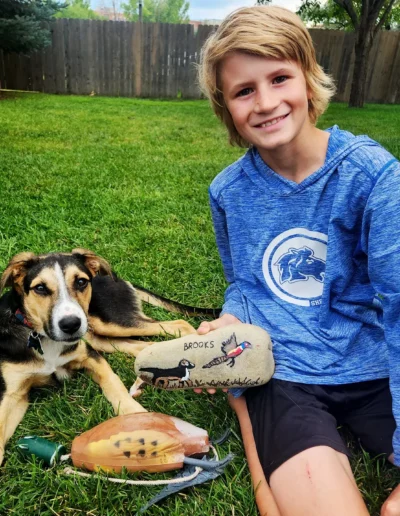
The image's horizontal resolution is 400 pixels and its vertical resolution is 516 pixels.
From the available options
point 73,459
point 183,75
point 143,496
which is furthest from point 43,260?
point 183,75

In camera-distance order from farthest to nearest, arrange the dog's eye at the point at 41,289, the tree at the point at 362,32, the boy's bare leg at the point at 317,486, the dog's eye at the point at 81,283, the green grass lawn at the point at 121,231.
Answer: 1. the tree at the point at 362,32
2. the dog's eye at the point at 81,283
3. the dog's eye at the point at 41,289
4. the green grass lawn at the point at 121,231
5. the boy's bare leg at the point at 317,486

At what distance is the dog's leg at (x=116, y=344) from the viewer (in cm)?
313

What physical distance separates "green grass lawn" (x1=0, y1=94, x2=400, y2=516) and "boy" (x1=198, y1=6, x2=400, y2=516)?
291mm

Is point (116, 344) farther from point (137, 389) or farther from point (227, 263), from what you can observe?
point (227, 263)

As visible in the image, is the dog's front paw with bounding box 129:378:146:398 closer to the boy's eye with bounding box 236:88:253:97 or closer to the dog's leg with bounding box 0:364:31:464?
the dog's leg with bounding box 0:364:31:464

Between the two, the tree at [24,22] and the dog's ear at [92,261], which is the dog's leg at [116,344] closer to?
the dog's ear at [92,261]

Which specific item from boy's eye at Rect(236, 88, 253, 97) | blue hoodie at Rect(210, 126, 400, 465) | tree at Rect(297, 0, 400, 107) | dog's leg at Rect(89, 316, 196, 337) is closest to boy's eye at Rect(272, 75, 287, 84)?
boy's eye at Rect(236, 88, 253, 97)

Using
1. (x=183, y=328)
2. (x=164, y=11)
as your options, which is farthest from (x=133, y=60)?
(x=164, y=11)

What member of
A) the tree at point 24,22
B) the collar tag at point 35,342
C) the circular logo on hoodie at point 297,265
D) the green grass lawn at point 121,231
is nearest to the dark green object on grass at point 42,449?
the green grass lawn at point 121,231

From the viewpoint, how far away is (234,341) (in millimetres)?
2113

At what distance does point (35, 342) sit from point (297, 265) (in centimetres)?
155

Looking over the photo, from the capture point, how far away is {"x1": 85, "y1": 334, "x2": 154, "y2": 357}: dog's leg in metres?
3.13

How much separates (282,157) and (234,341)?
87cm

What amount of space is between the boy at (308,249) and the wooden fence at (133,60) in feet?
50.3
